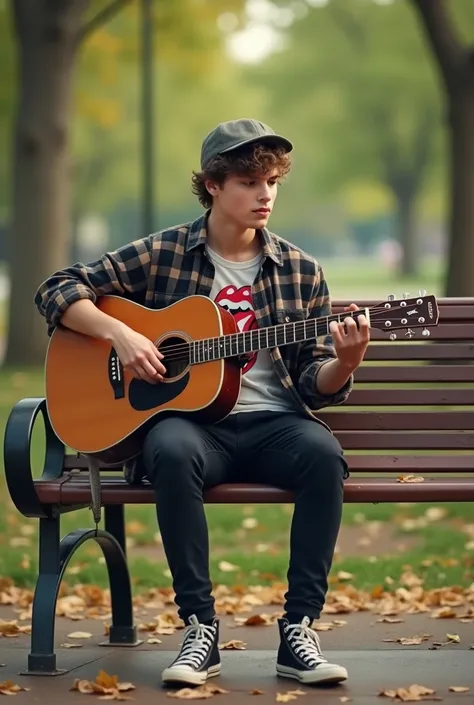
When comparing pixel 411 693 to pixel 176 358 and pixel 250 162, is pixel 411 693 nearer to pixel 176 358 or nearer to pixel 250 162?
pixel 176 358

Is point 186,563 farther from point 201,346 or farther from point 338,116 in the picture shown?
point 338,116

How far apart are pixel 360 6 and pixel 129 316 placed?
2693cm

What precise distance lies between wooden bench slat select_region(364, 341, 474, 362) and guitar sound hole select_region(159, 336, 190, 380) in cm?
79

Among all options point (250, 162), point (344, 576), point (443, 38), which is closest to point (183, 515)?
point (250, 162)

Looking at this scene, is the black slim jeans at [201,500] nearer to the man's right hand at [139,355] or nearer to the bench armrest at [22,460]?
the man's right hand at [139,355]

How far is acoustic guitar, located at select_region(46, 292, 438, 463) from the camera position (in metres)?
4.42

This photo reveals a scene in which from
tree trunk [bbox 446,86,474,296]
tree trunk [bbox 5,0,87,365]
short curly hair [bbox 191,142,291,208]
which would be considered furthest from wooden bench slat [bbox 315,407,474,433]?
tree trunk [bbox 5,0,87,365]

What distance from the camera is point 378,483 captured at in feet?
14.8

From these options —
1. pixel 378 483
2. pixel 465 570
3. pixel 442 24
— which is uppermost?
pixel 442 24

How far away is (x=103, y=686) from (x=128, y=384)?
0.95 meters

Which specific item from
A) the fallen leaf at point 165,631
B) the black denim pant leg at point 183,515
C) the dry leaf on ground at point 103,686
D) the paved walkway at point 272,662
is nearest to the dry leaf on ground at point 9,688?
the paved walkway at point 272,662

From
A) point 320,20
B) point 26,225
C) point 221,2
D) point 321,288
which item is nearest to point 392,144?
point 320,20

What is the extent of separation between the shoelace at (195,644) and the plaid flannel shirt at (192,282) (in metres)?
0.80

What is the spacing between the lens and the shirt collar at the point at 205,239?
4.79m
